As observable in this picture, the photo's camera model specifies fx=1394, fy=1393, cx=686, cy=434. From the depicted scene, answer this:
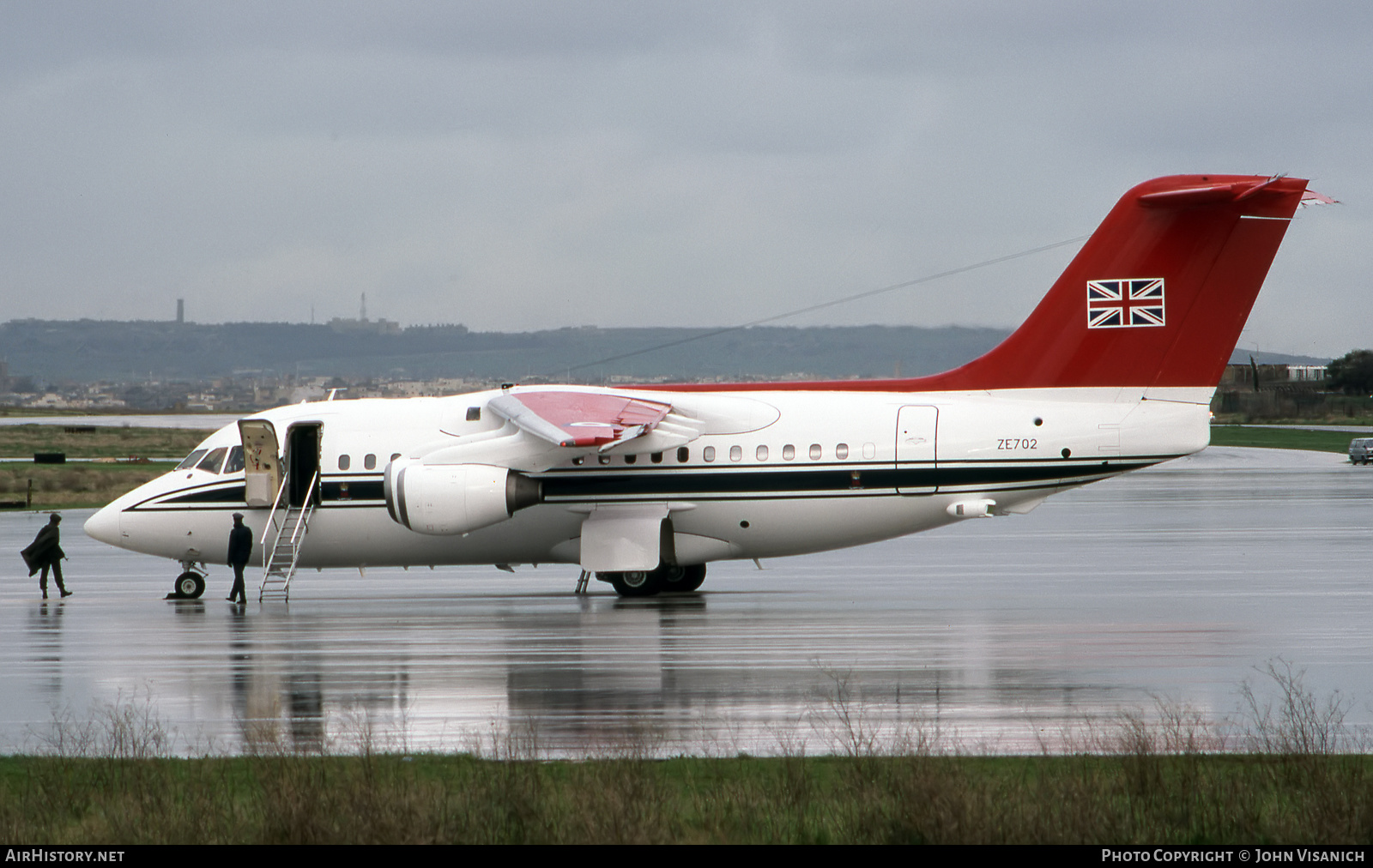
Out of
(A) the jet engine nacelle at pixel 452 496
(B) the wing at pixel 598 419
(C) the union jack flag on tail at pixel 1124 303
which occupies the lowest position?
(A) the jet engine nacelle at pixel 452 496

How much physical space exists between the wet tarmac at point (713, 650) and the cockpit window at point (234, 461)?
246cm

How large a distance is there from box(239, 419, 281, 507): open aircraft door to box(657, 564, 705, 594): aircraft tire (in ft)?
23.3

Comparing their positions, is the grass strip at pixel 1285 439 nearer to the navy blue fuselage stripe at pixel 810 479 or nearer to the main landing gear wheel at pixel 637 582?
the navy blue fuselage stripe at pixel 810 479

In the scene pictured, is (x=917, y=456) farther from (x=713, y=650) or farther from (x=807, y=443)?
(x=713, y=650)

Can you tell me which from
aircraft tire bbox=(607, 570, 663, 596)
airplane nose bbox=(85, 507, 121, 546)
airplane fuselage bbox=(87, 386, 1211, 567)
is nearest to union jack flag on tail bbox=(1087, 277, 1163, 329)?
airplane fuselage bbox=(87, 386, 1211, 567)

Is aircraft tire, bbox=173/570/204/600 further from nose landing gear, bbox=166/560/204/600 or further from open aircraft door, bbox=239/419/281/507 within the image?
open aircraft door, bbox=239/419/281/507

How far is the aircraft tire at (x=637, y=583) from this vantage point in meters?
23.8

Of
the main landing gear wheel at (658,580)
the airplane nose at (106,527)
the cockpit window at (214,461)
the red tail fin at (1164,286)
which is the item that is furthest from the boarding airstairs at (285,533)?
the red tail fin at (1164,286)

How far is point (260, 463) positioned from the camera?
25000 mm

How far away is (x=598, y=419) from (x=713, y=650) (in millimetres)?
5824

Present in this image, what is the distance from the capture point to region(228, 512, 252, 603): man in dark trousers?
915 inches

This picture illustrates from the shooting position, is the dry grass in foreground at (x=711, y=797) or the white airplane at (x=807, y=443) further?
the white airplane at (x=807, y=443)

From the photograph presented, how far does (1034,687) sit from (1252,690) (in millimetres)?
2141

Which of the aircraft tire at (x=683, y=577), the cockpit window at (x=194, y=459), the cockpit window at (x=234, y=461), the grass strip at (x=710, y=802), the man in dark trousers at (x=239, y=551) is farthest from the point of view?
the cockpit window at (x=194, y=459)
